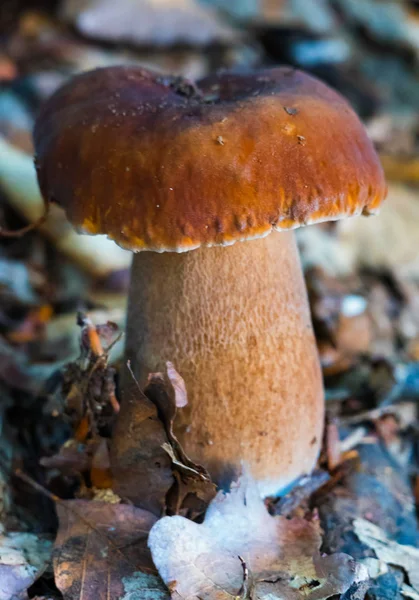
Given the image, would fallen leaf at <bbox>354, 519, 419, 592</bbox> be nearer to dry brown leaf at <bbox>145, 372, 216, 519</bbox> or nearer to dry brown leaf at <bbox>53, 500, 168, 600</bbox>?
dry brown leaf at <bbox>145, 372, 216, 519</bbox>

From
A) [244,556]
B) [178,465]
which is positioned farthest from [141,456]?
[244,556]

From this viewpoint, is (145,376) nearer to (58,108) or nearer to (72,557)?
(72,557)

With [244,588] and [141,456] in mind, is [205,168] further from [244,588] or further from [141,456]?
[244,588]

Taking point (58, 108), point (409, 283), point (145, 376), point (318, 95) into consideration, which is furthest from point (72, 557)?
point (409, 283)

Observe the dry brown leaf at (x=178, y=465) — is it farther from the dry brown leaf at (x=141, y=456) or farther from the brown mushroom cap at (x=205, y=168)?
the brown mushroom cap at (x=205, y=168)

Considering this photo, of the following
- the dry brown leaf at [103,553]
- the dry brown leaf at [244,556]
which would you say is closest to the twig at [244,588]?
the dry brown leaf at [244,556]

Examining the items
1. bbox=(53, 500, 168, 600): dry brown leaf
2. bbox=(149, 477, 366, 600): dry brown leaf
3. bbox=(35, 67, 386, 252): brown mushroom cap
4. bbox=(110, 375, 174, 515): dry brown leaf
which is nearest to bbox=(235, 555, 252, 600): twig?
bbox=(149, 477, 366, 600): dry brown leaf
